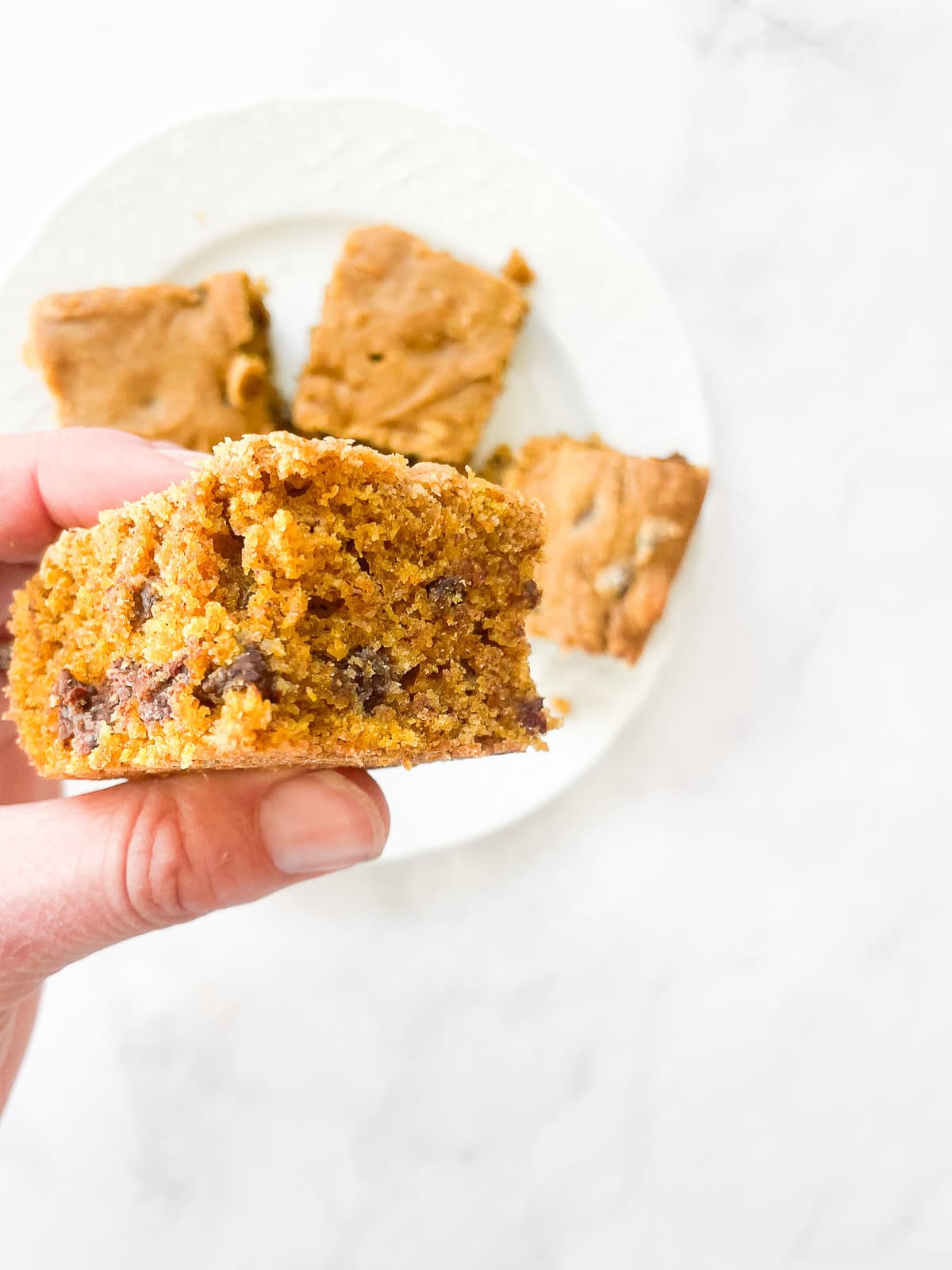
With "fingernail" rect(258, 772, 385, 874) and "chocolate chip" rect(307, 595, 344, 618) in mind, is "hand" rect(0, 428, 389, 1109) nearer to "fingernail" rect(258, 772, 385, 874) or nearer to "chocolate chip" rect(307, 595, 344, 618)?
"fingernail" rect(258, 772, 385, 874)

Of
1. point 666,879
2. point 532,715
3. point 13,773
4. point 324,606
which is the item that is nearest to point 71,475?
point 13,773

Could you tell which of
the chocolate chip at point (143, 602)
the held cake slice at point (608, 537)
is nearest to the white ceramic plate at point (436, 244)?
the held cake slice at point (608, 537)

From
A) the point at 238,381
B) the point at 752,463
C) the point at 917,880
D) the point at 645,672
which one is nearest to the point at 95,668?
the point at 238,381

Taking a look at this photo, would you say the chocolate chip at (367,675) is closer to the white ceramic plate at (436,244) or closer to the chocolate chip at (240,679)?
the chocolate chip at (240,679)

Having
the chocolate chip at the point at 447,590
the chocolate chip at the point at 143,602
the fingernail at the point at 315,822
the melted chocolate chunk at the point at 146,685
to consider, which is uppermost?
the chocolate chip at the point at 447,590

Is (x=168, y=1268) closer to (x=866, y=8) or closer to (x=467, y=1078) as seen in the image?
(x=467, y=1078)

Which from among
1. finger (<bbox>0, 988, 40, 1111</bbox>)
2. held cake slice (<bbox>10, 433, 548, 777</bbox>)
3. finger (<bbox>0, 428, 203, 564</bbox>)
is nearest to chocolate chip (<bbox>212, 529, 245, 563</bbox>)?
held cake slice (<bbox>10, 433, 548, 777</bbox>)

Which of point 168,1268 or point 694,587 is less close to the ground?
point 694,587
